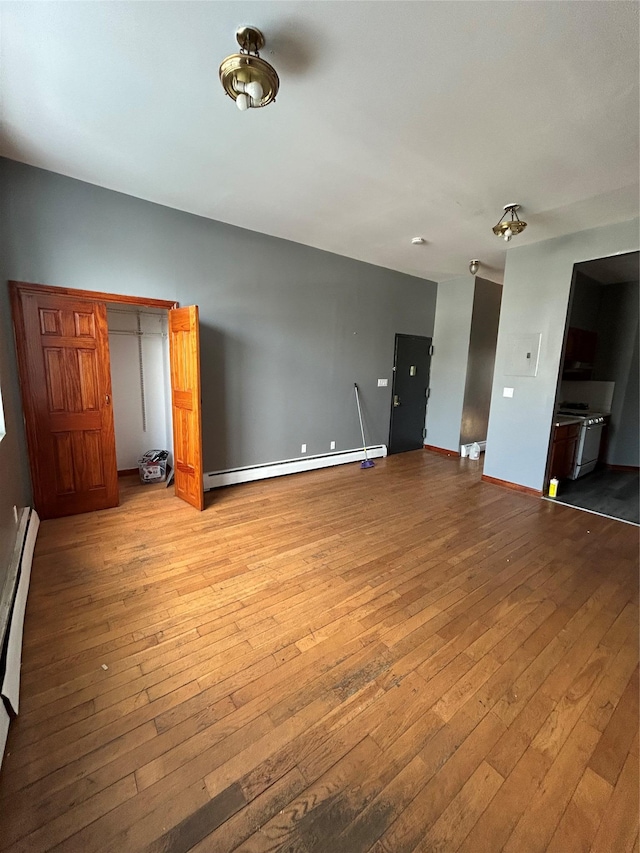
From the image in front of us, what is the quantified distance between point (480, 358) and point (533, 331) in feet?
6.08

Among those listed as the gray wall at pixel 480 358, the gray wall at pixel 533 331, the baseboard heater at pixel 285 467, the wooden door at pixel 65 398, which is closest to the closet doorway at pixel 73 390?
the wooden door at pixel 65 398

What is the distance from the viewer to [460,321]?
18.7 feet

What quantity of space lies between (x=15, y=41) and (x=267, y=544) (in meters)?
3.27

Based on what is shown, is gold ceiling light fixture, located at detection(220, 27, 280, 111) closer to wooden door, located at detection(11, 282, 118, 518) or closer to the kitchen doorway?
wooden door, located at detection(11, 282, 118, 518)

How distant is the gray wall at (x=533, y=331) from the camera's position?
3674 millimetres

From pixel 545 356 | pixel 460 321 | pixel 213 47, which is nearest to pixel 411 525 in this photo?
pixel 545 356

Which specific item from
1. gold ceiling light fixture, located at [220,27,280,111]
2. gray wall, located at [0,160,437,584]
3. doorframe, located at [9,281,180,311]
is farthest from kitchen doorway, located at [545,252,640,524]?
doorframe, located at [9,281,180,311]

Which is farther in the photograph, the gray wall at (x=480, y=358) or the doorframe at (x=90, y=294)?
the gray wall at (x=480, y=358)

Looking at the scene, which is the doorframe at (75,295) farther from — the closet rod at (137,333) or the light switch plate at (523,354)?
the light switch plate at (523,354)

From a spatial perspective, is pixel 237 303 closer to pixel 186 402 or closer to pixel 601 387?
pixel 186 402

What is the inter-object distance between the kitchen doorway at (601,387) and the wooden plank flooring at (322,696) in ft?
6.53

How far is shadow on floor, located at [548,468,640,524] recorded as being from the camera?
3.69 m

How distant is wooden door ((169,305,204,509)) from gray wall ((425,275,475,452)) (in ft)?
14.2

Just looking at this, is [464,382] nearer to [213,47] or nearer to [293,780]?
[213,47]
